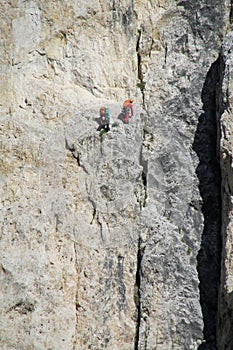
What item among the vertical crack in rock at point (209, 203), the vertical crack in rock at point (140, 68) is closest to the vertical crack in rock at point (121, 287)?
the vertical crack in rock at point (209, 203)

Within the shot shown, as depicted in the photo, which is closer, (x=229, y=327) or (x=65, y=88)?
(x=229, y=327)

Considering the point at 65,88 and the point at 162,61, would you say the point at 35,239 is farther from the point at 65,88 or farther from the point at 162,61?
the point at 162,61

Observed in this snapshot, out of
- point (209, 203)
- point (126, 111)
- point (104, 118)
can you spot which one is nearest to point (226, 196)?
point (209, 203)

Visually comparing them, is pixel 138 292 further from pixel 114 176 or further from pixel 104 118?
pixel 104 118

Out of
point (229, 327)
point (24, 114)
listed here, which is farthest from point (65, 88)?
point (229, 327)

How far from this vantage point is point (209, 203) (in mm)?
22000

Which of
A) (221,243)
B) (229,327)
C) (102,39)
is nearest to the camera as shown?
(229,327)

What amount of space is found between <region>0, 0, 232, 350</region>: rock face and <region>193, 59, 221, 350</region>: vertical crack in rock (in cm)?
3

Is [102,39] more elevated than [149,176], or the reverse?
[102,39]

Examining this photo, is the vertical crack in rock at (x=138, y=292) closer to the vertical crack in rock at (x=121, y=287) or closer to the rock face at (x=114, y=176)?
the rock face at (x=114, y=176)

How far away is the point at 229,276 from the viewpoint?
66.6 feet

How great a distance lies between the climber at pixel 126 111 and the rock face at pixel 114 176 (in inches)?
6.0

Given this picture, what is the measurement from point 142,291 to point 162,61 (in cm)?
600

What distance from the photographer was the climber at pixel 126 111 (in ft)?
73.9
